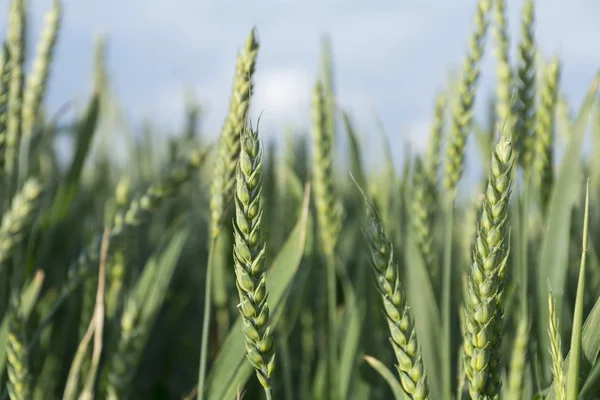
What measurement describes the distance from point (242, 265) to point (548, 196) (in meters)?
0.62

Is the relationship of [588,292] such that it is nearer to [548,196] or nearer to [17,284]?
[548,196]

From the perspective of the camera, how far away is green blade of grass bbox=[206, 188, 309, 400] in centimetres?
77

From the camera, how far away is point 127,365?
0.85 m

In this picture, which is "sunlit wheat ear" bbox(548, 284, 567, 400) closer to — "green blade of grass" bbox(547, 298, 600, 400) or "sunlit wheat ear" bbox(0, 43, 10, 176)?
"green blade of grass" bbox(547, 298, 600, 400)

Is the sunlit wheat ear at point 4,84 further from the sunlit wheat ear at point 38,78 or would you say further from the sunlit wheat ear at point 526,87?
the sunlit wheat ear at point 526,87

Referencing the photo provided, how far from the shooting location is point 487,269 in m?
0.52

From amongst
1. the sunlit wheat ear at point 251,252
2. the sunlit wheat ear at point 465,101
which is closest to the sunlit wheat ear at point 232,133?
the sunlit wheat ear at point 251,252

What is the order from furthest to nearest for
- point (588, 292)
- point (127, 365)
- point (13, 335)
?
1. point (588, 292)
2. point (127, 365)
3. point (13, 335)

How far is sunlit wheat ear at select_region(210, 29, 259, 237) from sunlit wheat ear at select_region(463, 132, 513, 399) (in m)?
0.26

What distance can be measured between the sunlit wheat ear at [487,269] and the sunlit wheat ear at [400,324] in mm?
41

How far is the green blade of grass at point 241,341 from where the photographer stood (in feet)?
2.52

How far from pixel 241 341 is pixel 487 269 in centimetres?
35

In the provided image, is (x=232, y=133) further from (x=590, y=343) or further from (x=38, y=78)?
(x=38, y=78)

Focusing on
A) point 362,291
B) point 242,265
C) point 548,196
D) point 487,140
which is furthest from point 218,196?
point 487,140
